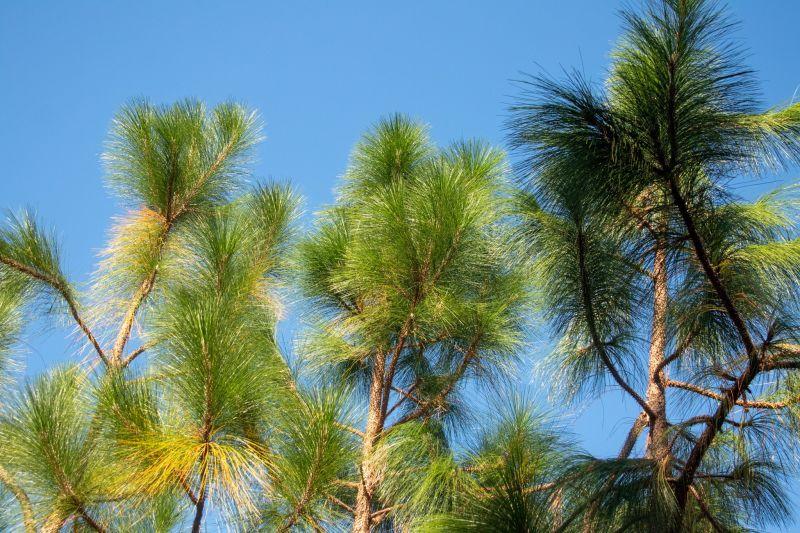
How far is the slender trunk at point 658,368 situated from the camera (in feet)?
8.75

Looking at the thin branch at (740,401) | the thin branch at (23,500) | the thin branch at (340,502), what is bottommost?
the thin branch at (23,500)

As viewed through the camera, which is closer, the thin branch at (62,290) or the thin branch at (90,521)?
the thin branch at (90,521)

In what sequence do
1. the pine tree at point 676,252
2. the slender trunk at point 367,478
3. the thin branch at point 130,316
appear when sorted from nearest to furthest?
the pine tree at point 676,252 → the slender trunk at point 367,478 → the thin branch at point 130,316

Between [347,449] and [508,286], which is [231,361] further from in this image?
[508,286]

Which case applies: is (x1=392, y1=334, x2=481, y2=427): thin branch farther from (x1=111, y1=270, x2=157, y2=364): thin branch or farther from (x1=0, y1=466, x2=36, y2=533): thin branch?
(x1=0, y1=466, x2=36, y2=533): thin branch

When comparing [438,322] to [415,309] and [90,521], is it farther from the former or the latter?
[90,521]

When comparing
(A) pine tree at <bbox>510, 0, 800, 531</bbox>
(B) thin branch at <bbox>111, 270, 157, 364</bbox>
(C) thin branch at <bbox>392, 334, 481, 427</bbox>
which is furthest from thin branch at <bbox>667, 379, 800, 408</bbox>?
(B) thin branch at <bbox>111, 270, 157, 364</bbox>

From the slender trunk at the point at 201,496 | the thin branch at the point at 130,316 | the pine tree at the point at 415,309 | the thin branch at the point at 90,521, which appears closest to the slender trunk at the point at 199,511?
the slender trunk at the point at 201,496

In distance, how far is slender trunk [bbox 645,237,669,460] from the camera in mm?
2667

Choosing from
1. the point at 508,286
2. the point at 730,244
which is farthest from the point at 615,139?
the point at 508,286

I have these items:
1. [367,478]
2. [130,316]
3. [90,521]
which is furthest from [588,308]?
[130,316]

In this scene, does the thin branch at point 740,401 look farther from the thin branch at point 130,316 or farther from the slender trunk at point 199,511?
the thin branch at point 130,316

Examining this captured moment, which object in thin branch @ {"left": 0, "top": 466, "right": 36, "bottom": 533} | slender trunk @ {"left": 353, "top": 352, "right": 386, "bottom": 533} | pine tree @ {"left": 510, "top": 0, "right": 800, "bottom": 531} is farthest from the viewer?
slender trunk @ {"left": 353, "top": 352, "right": 386, "bottom": 533}

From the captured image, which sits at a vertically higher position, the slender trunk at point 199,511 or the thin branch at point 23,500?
the slender trunk at point 199,511
